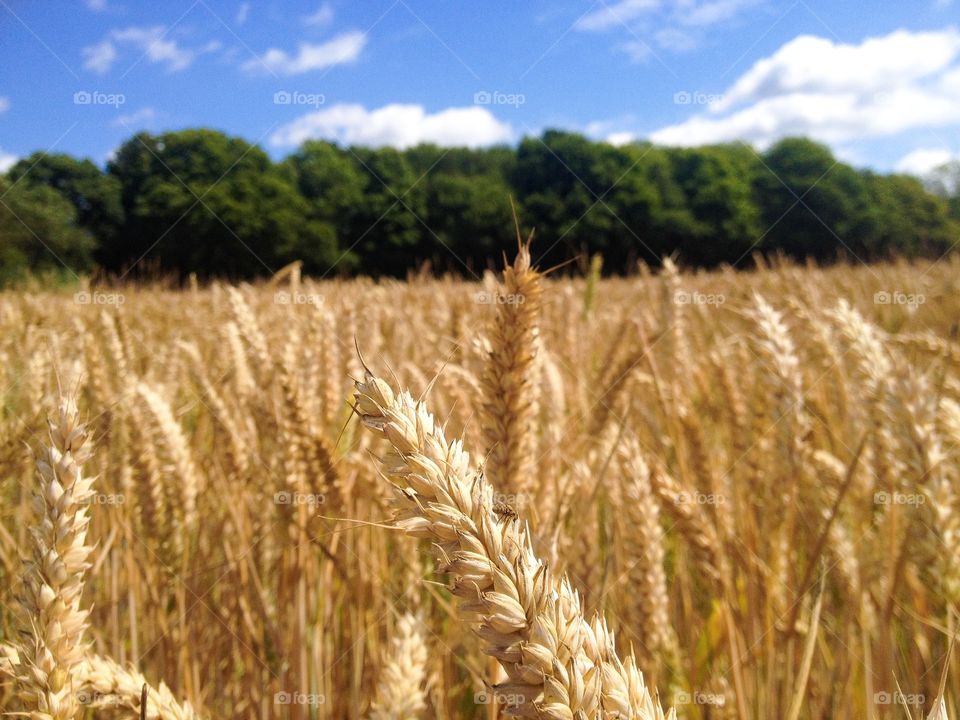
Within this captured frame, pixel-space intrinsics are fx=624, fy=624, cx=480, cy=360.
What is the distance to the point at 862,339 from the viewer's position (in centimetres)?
168

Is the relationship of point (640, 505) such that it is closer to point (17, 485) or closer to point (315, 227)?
point (17, 485)

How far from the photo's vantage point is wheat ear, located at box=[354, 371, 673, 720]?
42 cm

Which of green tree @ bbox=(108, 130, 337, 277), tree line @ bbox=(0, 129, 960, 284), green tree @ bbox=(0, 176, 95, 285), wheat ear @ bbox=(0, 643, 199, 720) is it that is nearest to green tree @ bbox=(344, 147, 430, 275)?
tree line @ bbox=(0, 129, 960, 284)

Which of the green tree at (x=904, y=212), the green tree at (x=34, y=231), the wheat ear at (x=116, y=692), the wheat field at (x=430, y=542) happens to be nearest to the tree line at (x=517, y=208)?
the green tree at (x=904, y=212)

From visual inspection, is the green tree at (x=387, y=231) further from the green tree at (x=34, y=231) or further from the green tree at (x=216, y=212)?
the green tree at (x=34, y=231)

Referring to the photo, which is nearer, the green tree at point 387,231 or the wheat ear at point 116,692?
the wheat ear at point 116,692

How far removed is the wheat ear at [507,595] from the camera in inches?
16.7

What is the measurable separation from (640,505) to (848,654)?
1.99 feet

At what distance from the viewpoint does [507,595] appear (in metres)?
0.43

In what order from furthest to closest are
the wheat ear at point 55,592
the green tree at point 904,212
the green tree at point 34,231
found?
the green tree at point 904,212, the green tree at point 34,231, the wheat ear at point 55,592

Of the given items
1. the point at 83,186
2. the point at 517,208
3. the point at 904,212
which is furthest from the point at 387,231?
the point at 904,212

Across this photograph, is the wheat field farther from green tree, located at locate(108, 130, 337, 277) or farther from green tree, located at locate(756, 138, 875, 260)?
green tree, located at locate(756, 138, 875, 260)

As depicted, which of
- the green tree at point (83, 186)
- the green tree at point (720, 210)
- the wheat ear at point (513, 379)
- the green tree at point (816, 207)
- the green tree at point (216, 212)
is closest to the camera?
the wheat ear at point (513, 379)

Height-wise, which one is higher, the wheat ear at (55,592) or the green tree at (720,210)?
the green tree at (720,210)
